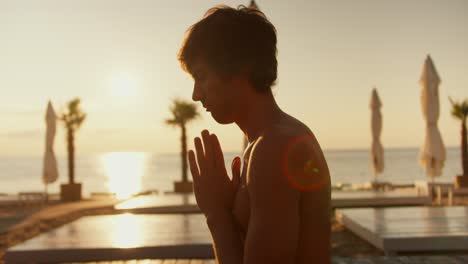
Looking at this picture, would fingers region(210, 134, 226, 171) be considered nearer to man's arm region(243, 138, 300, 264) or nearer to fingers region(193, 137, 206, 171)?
fingers region(193, 137, 206, 171)

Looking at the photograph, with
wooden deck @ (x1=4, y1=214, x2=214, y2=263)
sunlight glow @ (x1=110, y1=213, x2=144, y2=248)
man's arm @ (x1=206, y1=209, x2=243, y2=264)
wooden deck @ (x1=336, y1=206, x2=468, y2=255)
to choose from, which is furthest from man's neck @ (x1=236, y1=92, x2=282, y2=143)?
wooden deck @ (x1=336, y1=206, x2=468, y2=255)

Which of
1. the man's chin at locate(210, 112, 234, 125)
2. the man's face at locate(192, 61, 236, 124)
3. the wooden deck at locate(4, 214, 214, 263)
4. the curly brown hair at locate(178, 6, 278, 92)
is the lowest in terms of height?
the wooden deck at locate(4, 214, 214, 263)

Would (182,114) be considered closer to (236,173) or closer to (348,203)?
(348,203)

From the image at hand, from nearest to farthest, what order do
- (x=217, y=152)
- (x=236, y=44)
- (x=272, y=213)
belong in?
(x=272, y=213), (x=236, y=44), (x=217, y=152)

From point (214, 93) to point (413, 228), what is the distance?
7.61 metres

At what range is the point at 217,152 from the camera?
1563 millimetres

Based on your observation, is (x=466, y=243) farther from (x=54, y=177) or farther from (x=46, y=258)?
(x=54, y=177)

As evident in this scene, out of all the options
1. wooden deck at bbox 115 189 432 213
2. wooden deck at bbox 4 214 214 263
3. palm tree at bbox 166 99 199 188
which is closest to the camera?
wooden deck at bbox 4 214 214 263

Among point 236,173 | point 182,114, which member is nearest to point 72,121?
point 182,114

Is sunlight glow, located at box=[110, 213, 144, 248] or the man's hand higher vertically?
the man's hand

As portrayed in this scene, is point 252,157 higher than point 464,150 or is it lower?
lower

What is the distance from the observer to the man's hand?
1496mm

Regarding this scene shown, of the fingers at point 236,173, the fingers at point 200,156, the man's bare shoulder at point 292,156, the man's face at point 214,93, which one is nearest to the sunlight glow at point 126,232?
the fingers at point 236,173

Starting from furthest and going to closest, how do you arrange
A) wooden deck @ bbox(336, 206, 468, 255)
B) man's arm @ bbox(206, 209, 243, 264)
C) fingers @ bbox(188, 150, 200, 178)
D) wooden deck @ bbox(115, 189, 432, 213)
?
wooden deck @ bbox(115, 189, 432, 213), wooden deck @ bbox(336, 206, 468, 255), fingers @ bbox(188, 150, 200, 178), man's arm @ bbox(206, 209, 243, 264)
